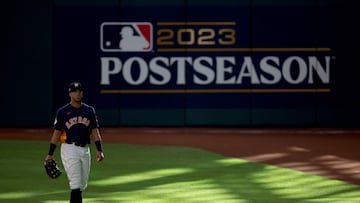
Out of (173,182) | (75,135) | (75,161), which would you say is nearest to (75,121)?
(75,135)

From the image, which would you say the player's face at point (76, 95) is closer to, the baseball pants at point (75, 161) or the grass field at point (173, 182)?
the baseball pants at point (75, 161)

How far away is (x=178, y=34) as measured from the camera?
88.7ft

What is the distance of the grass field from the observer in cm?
1206

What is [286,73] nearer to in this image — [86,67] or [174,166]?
[86,67]

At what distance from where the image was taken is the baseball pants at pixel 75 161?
973cm

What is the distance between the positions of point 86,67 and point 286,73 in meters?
7.02

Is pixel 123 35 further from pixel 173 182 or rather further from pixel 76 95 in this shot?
pixel 76 95

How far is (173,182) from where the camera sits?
13.9m

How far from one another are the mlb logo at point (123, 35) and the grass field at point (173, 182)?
27.4 feet

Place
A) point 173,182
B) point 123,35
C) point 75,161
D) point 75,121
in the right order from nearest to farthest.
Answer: point 75,161 → point 75,121 → point 173,182 → point 123,35

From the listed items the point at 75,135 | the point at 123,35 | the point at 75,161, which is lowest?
the point at 75,161

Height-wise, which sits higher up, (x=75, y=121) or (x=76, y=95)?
(x=76, y=95)

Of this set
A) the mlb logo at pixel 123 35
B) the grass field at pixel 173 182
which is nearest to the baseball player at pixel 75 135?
the grass field at pixel 173 182

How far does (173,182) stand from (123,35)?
1346 cm
